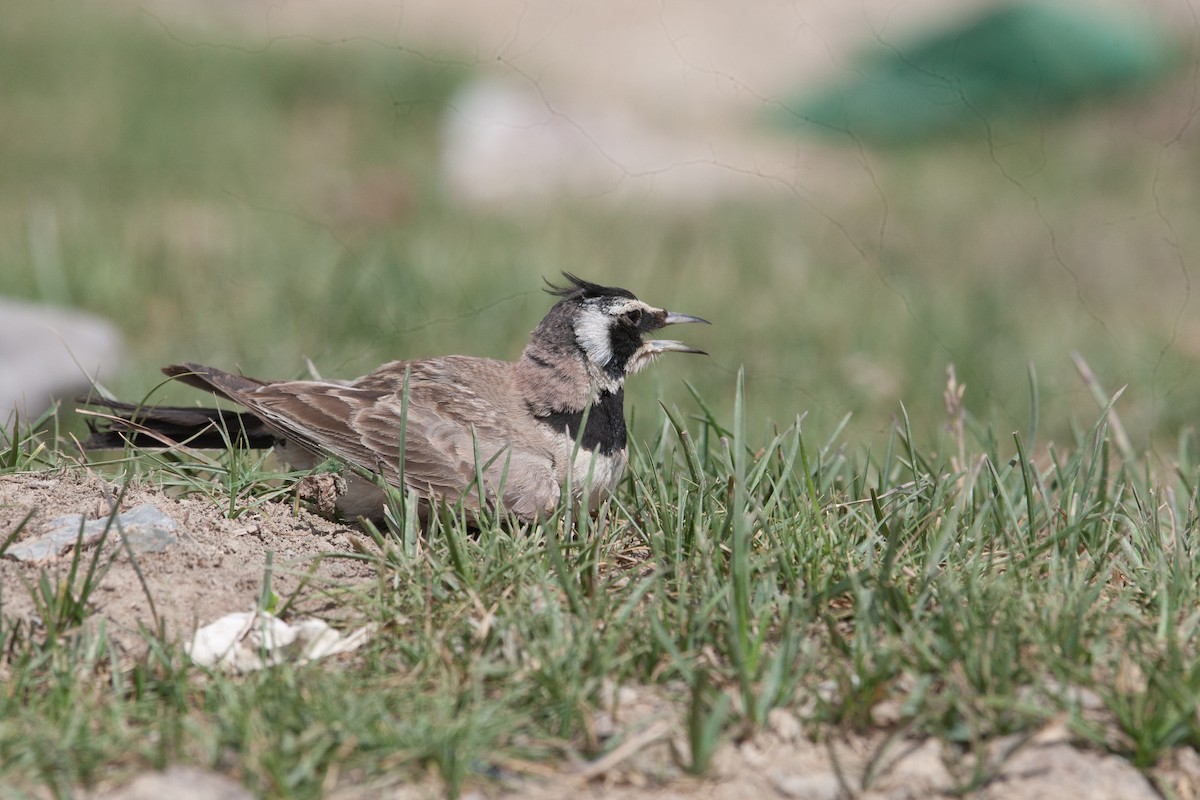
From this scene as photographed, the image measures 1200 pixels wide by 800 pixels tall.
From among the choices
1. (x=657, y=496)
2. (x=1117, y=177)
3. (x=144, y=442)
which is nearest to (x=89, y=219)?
(x=144, y=442)

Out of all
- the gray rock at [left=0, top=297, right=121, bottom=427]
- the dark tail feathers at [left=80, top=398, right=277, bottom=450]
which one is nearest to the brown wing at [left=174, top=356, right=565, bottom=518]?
the dark tail feathers at [left=80, top=398, right=277, bottom=450]

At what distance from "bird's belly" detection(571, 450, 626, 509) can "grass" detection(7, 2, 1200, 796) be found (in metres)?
0.08

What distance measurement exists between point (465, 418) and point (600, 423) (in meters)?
0.43

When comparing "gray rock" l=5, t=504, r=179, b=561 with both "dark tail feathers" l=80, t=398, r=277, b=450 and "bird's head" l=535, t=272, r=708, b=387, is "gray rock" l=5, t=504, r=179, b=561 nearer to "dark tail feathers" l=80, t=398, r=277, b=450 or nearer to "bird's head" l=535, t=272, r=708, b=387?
"dark tail feathers" l=80, t=398, r=277, b=450

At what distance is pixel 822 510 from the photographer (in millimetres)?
3627

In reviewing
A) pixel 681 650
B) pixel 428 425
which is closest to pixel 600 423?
pixel 428 425

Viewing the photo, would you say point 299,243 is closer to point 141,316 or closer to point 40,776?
point 141,316

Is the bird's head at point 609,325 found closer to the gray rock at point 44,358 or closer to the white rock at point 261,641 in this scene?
the white rock at point 261,641

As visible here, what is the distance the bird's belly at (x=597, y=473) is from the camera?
3.83m

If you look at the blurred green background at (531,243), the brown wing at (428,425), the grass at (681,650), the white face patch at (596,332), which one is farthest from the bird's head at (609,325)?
the grass at (681,650)

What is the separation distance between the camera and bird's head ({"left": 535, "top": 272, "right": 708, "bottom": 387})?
4.14 m

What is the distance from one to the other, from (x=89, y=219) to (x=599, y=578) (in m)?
6.93

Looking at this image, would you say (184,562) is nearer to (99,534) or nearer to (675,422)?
(99,534)

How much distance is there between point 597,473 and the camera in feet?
12.7
